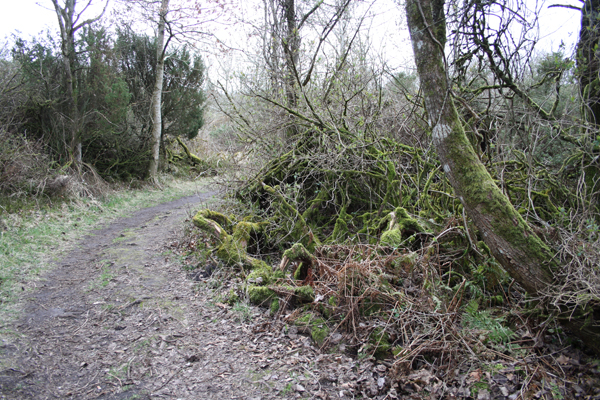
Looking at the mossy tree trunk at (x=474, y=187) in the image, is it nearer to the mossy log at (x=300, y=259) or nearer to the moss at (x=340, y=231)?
the mossy log at (x=300, y=259)

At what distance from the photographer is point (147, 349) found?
3758 millimetres

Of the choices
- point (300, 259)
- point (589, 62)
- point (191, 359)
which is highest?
point (589, 62)

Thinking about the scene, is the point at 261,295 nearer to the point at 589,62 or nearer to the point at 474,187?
the point at 474,187

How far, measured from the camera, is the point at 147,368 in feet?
11.4

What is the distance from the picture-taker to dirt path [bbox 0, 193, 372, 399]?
318cm

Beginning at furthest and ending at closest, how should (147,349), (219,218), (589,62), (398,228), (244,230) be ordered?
(219,218), (244,230), (398,228), (147,349), (589,62)

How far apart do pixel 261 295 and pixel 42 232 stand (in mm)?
5245

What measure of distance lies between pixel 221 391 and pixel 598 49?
4.78 metres

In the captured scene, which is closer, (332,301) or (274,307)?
(332,301)

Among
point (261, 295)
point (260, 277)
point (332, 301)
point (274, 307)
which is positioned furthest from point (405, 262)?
point (260, 277)

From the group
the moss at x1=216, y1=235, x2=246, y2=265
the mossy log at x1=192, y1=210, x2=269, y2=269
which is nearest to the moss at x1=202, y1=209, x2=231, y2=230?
the mossy log at x1=192, y1=210, x2=269, y2=269

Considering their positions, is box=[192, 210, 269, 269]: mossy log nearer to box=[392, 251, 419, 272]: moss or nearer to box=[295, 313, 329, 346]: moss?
box=[295, 313, 329, 346]: moss

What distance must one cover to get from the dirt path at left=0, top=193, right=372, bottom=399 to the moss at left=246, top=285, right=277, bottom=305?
0.13m

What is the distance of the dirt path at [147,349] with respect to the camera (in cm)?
318
